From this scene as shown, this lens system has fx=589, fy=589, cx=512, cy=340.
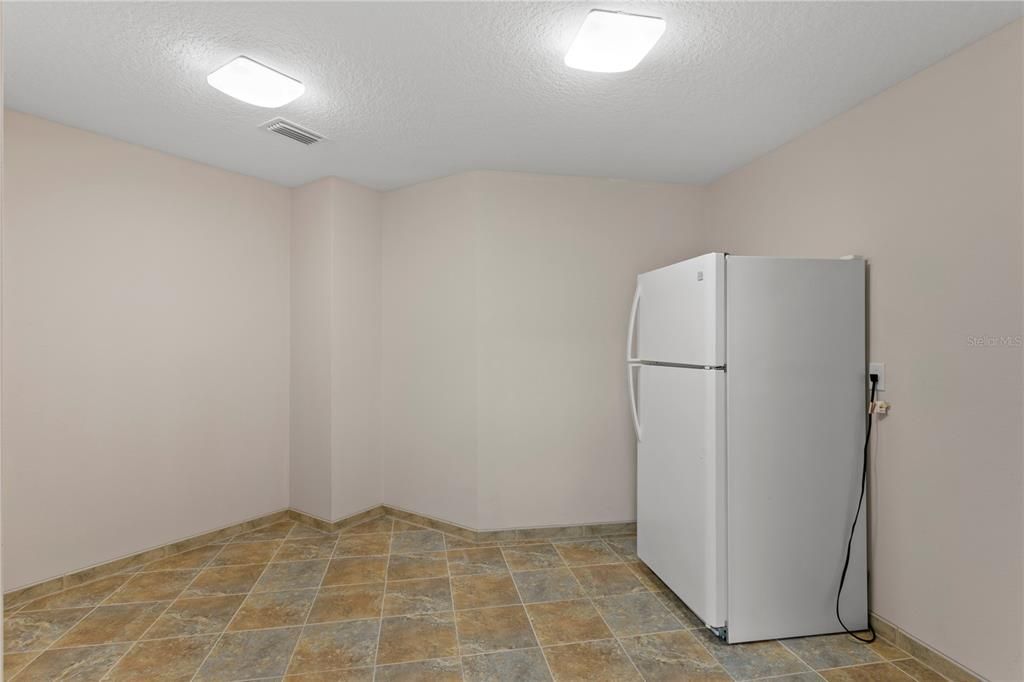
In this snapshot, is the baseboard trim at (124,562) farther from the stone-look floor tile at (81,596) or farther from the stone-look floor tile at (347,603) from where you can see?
the stone-look floor tile at (347,603)

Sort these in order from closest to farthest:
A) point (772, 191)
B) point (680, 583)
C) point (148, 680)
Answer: point (148, 680)
point (680, 583)
point (772, 191)

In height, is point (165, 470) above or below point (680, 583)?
above

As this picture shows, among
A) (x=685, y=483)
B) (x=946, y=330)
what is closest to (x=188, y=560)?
(x=685, y=483)

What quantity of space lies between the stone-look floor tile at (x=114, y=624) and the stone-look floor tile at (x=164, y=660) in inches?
5.2

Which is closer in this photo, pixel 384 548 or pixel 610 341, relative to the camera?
pixel 384 548

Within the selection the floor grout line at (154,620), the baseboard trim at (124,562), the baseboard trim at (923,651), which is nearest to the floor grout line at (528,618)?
the floor grout line at (154,620)

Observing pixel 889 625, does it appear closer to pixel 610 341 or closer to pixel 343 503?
pixel 610 341

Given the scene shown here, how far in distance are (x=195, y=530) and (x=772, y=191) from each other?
12.6ft

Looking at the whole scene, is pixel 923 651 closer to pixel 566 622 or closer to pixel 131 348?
pixel 566 622

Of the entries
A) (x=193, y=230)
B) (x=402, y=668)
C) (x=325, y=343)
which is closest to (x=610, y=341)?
(x=325, y=343)

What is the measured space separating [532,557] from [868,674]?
1.67m

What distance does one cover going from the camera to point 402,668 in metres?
2.28

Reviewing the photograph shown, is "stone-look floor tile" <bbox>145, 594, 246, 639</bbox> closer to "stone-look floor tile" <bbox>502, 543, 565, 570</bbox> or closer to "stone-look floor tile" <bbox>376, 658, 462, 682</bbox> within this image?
"stone-look floor tile" <bbox>376, 658, 462, 682</bbox>

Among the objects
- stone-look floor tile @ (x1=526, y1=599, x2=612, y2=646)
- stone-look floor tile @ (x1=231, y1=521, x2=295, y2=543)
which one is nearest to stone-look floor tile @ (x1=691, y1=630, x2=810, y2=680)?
stone-look floor tile @ (x1=526, y1=599, x2=612, y2=646)
